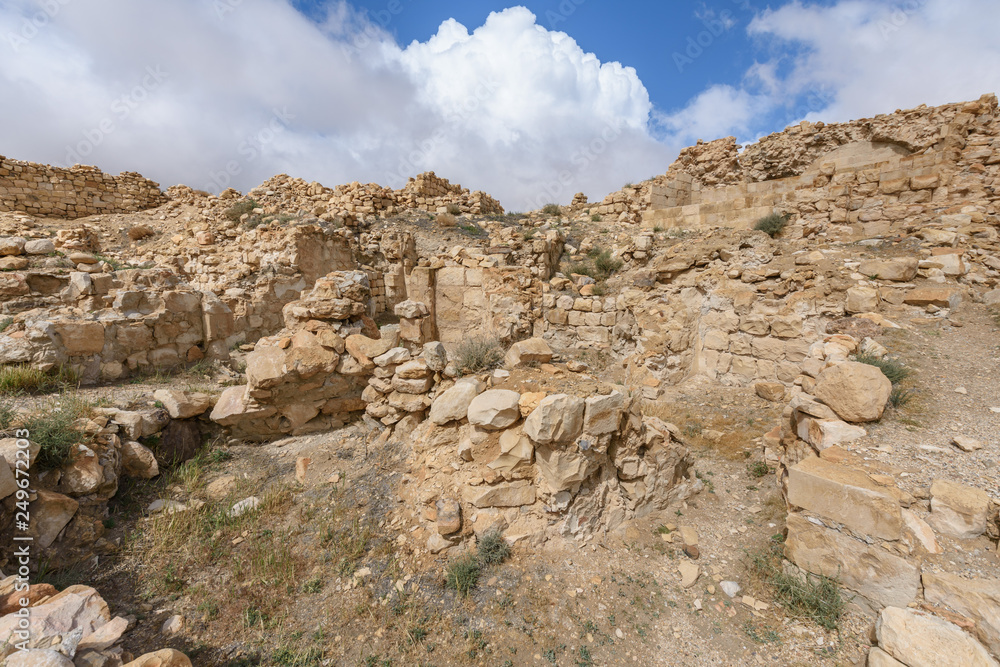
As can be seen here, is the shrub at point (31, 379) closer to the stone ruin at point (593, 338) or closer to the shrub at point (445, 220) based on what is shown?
the stone ruin at point (593, 338)

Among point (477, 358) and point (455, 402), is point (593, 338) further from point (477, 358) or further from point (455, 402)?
point (455, 402)

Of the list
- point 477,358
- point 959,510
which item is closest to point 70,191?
point 477,358

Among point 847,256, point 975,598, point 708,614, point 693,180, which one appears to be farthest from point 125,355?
point 693,180

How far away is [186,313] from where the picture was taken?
5.91 meters

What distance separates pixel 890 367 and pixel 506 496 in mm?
4114

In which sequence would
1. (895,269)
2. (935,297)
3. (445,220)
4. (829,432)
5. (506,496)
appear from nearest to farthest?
(829,432) → (506,496) → (935,297) → (895,269) → (445,220)

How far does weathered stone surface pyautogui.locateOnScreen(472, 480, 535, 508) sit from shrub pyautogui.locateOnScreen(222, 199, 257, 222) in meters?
12.8

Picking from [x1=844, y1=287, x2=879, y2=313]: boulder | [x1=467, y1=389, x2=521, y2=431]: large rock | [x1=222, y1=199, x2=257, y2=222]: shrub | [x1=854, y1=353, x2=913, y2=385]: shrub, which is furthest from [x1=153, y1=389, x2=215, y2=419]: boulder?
[x1=222, y1=199, x2=257, y2=222]: shrub

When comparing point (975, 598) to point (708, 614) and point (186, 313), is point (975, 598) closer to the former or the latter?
point (708, 614)

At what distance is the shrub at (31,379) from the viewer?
13.4 feet

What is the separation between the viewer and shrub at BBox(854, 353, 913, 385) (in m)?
3.80

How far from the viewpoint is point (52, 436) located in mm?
3094

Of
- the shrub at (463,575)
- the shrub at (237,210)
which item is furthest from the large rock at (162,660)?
the shrub at (237,210)

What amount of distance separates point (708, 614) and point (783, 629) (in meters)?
0.45
